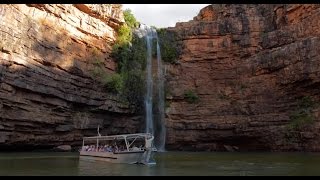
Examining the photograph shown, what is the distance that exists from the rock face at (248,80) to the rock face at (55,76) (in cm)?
653

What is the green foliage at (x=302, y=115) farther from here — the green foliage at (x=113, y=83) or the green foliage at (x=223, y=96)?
the green foliage at (x=113, y=83)

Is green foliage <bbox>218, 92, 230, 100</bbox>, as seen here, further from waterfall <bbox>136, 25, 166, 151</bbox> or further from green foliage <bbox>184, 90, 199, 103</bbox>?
waterfall <bbox>136, 25, 166, 151</bbox>

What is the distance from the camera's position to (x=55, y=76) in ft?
105

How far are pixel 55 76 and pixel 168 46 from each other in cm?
1516

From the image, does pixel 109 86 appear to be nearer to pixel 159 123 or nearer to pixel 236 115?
pixel 159 123

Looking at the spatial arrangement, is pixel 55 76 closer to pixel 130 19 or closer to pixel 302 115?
pixel 130 19

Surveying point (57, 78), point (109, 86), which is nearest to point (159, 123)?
point (109, 86)

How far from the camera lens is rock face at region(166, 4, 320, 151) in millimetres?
34750

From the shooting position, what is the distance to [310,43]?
3450cm

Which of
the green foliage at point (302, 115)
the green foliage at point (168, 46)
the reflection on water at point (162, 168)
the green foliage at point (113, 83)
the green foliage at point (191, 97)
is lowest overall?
the reflection on water at point (162, 168)

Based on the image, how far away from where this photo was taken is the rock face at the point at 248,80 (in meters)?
34.8

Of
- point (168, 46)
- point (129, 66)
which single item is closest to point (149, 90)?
point (129, 66)

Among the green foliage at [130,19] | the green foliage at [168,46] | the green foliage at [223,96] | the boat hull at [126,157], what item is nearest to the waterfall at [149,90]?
the green foliage at [168,46]

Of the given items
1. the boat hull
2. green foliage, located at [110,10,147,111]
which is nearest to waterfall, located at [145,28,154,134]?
green foliage, located at [110,10,147,111]
